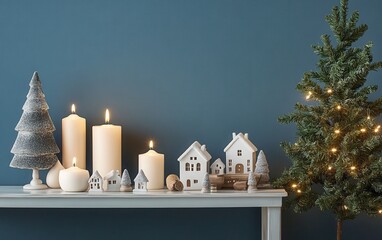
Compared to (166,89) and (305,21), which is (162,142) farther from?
(305,21)

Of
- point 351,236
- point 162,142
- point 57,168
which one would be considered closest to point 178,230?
point 162,142

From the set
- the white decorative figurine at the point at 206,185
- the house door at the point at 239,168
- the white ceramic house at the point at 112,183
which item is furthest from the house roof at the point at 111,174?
the house door at the point at 239,168

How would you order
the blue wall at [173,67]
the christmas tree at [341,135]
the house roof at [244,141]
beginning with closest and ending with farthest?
the christmas tree at [341,135] < the house roof at [244,141] < the blue wall at [173,67]

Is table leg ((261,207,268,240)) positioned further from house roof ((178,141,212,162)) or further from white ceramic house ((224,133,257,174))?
house roof ((178,141,212,162))

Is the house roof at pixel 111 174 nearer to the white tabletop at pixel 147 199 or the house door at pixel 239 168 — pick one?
the white tabletop at pixel 147 199

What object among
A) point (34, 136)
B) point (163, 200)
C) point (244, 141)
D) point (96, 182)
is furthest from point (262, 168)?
point (34, 136)

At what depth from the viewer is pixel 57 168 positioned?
7.50ft

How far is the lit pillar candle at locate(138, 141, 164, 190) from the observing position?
2260 millimetres

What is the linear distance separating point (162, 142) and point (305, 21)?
2.55ft

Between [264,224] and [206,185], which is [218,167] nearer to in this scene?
[206,185]

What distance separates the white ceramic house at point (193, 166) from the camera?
7.43 feet

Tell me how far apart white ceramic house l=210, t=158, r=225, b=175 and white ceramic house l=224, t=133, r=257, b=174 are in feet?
0.12

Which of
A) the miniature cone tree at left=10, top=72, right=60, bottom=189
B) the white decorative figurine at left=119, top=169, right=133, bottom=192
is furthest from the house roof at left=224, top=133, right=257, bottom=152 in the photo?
the miniature cone tree at left=10, top=72, right=60, bottom=189

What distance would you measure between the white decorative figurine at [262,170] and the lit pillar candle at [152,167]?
1.22 ft
